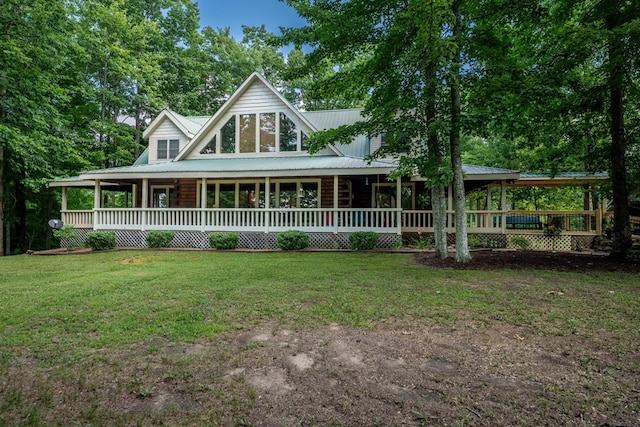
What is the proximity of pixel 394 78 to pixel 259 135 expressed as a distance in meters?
8.03

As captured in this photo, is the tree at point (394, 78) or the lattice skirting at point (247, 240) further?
the lattice skirting at point (247, 240)

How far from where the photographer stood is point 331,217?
517 inches

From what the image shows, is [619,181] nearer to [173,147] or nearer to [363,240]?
[363,240]

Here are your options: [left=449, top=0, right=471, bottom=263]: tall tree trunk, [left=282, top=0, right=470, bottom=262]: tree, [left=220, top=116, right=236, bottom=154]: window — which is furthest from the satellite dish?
[left=449, top=0, right=471, bottom=263]: tall tree trunk

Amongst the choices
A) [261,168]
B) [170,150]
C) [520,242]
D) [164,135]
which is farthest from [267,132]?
[520,242]

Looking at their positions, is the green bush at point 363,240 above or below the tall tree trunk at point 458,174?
below

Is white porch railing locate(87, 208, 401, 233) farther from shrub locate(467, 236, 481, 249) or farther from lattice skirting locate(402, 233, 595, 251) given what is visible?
shrub locate(467, 236, 481, 249)

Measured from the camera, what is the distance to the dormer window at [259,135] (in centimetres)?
1520

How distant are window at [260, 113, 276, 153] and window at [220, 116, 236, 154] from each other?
1388 mm

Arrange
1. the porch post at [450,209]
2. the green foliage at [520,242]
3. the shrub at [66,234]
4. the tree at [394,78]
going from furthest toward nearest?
1. the shrub at [66,234]
2. the porch post at [450,209]
3. the green foliage at [520,242]
4. the tree at [394,78]

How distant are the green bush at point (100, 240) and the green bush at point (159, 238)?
139 centimetres

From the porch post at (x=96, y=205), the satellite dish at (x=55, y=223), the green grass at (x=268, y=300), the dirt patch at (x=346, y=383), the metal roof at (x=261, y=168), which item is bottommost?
the dirt patch at (x=346, y=383)

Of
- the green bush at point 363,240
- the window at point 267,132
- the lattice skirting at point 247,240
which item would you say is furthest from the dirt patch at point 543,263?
the window at point 267,132

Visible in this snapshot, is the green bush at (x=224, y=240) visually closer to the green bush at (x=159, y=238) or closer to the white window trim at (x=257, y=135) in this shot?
the green bush at (x=159, y=238)
